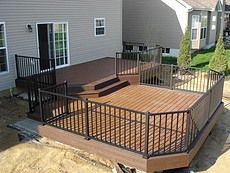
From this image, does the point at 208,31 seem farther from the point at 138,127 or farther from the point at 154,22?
the point at 138,127

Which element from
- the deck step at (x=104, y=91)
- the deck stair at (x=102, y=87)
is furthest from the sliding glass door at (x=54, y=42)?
the deck step at (x=104, y=91)

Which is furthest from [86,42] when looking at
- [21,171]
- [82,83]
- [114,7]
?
[21,171]

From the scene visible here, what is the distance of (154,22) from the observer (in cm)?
1880

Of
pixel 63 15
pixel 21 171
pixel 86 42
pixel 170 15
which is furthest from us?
pixel 170 15

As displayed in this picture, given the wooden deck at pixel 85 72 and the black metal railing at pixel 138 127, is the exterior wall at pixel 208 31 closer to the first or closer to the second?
the wooden deck at pixel 85 72

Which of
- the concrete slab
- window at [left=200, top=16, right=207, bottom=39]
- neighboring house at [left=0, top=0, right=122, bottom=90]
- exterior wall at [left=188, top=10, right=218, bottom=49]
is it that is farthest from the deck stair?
window at [left=200, top=16, right=207, bottom=39]

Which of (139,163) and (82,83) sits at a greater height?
(82,83)

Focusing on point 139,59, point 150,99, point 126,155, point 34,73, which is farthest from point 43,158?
point 139,59

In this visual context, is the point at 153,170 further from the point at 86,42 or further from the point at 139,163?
the point at 86,42

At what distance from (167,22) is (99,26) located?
6293 mm

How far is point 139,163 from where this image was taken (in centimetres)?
538

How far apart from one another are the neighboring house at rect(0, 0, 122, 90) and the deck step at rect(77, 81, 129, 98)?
1.67 metres

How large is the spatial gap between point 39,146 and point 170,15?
45.9ft

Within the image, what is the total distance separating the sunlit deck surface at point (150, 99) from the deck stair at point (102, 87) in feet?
0.56
